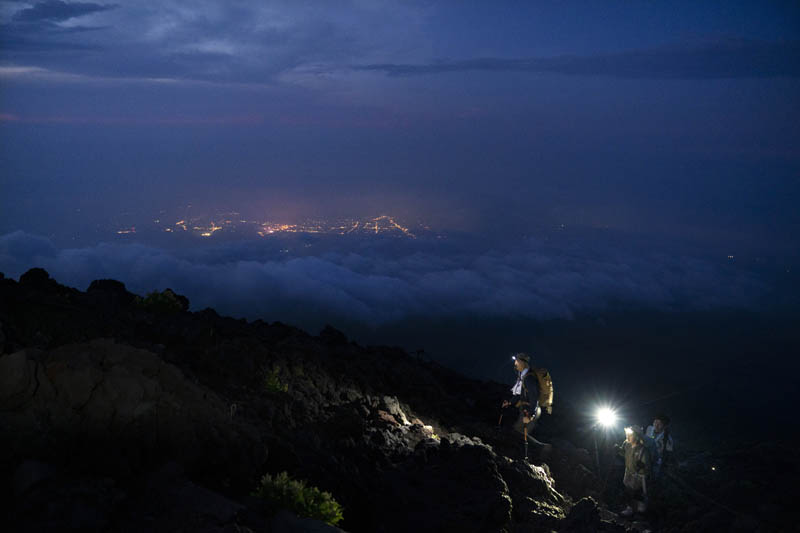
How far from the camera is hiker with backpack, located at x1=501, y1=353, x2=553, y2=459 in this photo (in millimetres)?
12609

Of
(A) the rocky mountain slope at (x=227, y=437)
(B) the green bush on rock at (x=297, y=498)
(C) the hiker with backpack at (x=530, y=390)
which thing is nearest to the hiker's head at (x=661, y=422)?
(A) the rocky mountain slope at (x=227, y=437)

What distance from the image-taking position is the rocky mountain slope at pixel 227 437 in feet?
16.2

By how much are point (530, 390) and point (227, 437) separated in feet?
27.9

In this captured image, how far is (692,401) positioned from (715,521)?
4279 centimetres

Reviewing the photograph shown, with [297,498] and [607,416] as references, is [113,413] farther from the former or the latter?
[607,416]

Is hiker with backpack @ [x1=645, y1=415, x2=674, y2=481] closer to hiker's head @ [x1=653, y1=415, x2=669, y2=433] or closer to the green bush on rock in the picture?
hiker's head @ [x1=653, y1=415, x2=669, y2=433]

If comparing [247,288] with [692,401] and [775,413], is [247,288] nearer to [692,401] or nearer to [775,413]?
[692,401]

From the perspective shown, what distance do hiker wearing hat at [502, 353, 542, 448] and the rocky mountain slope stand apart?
901 millimetres

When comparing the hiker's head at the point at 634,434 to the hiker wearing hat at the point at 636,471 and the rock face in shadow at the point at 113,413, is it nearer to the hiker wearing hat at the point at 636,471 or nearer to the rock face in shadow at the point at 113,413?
the hiker wearing hat at the point at 636,471

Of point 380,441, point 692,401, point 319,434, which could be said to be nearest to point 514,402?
→ point 380,441

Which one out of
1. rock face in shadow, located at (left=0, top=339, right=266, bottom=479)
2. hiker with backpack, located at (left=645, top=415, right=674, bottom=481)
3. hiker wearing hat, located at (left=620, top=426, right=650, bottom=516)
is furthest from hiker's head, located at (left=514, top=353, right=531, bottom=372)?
rock face in shadow, located at (left=0, top=339, right=266, bottom=479)

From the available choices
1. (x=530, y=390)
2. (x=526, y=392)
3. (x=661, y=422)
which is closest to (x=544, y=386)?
(x=530, y=390)

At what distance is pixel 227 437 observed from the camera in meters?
6.75

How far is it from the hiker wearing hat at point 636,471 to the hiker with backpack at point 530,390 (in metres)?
2.03
